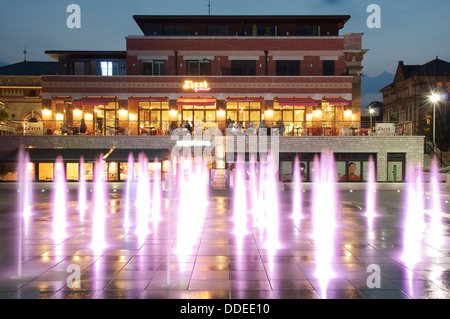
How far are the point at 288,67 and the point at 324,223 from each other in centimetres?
2458

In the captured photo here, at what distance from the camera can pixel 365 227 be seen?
13.3 m

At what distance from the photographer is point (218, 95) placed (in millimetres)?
34719

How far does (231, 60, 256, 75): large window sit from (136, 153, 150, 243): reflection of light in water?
12.2 m

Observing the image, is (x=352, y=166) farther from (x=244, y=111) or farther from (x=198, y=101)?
(x=198, y=101)

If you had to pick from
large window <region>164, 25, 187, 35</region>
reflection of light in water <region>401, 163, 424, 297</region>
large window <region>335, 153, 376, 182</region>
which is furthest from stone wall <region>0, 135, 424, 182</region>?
large window <region>164, 25, 187, 35</region>

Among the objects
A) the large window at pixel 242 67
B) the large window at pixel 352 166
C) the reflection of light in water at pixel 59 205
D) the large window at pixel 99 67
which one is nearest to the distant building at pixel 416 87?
the large window at pixel 352 166

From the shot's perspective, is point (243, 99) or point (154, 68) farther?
point (154, 68)

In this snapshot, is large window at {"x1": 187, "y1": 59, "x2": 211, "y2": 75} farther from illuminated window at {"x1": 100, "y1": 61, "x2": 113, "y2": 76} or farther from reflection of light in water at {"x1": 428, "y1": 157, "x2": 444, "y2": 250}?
reflection of light in water at {"x1": 428, "y1": 157, "x2": 444, "y2": 250}

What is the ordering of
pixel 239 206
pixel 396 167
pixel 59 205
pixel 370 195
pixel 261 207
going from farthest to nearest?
pixel 396 167, pixel 370 195, pixel 59 205, pixel 239 206, pixel 261 207

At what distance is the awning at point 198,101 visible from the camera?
33.7 metres

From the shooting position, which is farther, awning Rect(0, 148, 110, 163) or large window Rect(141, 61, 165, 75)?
large window Rect(141, 61, 165, 75)

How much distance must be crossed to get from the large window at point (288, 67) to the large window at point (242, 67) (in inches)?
87.1

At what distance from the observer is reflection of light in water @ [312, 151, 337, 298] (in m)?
8.20

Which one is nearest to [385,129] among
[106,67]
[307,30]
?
[307,30]
